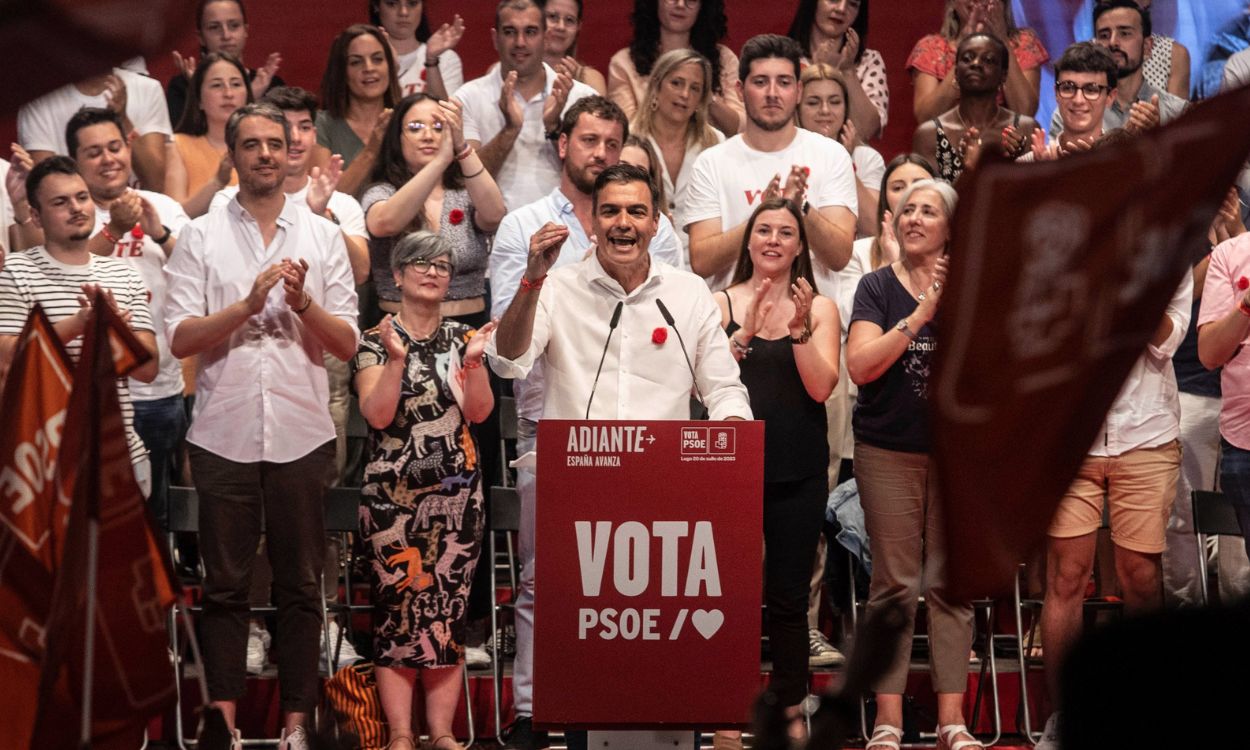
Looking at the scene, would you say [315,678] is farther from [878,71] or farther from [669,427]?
[878,71]

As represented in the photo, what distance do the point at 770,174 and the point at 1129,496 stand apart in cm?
188

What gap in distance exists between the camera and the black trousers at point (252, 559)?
5488 millimetres

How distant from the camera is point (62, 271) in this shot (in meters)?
5.74

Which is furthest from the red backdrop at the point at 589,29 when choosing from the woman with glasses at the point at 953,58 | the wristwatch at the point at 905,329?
the wristwatch at the point at 905,329

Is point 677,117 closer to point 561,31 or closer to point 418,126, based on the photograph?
point 561,31

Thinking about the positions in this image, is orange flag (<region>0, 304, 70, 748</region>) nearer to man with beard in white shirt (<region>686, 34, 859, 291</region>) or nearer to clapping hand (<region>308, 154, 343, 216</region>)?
clapping hand (<region>308, 154, 343, 216</region>)

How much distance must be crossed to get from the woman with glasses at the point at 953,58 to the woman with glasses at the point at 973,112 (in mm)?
289

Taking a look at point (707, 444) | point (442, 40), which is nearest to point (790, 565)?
point (707, 444)

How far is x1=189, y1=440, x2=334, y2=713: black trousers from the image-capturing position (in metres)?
5.49

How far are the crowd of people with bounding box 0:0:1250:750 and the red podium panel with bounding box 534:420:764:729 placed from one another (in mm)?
545

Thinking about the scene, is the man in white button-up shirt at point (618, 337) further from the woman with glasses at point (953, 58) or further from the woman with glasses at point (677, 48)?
the woman with glasses at point (953, 58)

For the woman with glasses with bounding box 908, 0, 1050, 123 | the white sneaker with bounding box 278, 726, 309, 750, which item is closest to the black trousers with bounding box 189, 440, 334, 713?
the white sneaker with bounding box 278, 726, 309, 750

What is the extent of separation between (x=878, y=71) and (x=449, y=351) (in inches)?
132

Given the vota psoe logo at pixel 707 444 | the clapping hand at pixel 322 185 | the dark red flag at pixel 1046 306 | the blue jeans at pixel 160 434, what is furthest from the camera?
the clapping hand at pixel 322 185
